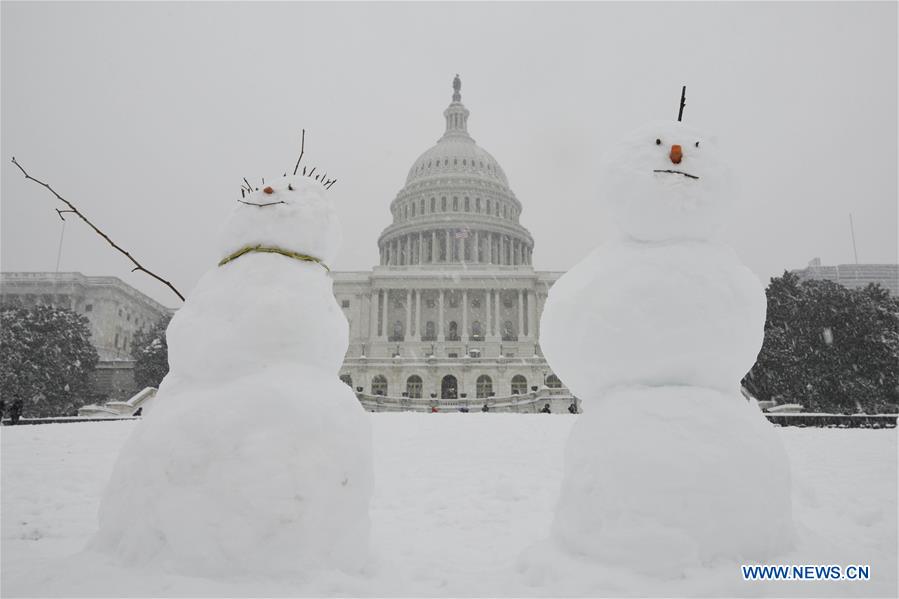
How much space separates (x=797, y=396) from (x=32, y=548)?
3305 cm

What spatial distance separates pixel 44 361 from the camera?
35.9m

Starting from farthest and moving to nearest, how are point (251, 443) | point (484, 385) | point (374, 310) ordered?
A: point (374, 310) < point (484, 385) < point (251, 443)

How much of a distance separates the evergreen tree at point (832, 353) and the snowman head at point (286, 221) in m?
31.4

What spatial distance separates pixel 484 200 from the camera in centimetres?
8475

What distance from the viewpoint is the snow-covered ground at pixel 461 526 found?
3605mm

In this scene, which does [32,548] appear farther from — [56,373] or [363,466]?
[56,373]

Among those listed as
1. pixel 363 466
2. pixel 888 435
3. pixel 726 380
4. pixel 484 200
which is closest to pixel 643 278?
pixel 726 380

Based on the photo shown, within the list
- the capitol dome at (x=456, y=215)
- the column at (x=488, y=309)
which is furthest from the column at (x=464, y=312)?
the capitol dome at (x=456, y=215)

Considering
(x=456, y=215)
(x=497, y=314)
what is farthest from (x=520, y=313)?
(x=456, y=215)

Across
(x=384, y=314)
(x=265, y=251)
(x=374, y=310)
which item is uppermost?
(x=374, y=310)

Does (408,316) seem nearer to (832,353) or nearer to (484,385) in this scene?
(484,385)

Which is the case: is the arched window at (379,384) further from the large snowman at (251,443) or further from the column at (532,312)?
the large snowman at (251,443)

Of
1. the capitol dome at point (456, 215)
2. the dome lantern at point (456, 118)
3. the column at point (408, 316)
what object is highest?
the dome lantern at point (456, 118)

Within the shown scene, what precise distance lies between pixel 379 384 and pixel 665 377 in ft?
152
